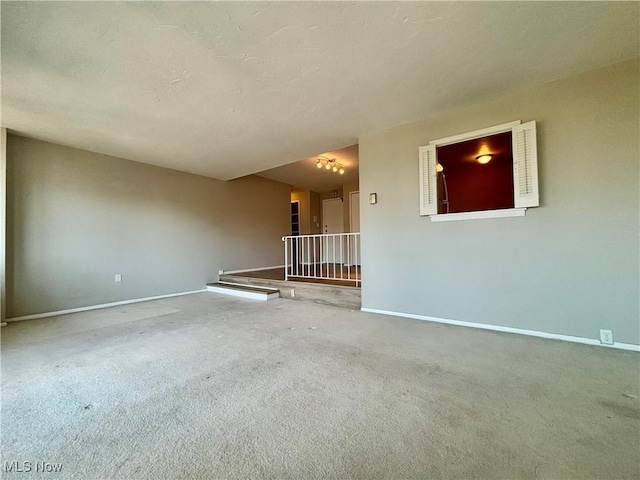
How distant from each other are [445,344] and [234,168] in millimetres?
4749

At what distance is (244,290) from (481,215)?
165 inches

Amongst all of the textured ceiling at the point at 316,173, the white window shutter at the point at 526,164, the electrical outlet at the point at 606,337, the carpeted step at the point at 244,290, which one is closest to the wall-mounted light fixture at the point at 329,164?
the textured ceiling at the point at 316,173

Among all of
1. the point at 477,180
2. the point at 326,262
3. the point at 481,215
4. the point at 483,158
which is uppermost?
the point at 483,158

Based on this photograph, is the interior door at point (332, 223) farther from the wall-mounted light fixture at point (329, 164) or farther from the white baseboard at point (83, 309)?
the white baseboard at point (83, 309)

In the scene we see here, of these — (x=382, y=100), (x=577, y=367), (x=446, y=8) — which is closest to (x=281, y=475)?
(x=577, y=367)

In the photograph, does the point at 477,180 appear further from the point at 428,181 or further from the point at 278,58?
the point at 278,58

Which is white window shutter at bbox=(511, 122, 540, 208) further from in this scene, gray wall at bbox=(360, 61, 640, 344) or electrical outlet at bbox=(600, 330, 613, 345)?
electrical outlet at bbox=(600, 330, 613, 345)

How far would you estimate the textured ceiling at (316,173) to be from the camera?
5.69 metres

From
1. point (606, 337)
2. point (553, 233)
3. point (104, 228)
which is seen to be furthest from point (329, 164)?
point (606, 337)

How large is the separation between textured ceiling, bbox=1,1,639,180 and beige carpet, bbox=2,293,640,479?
2.49 m

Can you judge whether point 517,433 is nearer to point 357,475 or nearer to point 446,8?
point 357,475

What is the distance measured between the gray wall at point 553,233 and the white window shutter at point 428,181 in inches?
4.7

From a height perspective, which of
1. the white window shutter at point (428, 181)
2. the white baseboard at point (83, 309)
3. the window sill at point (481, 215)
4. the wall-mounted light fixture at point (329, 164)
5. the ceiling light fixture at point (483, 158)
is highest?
the wall-mounted light fixture at point (329, 164)

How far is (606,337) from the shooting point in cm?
239
